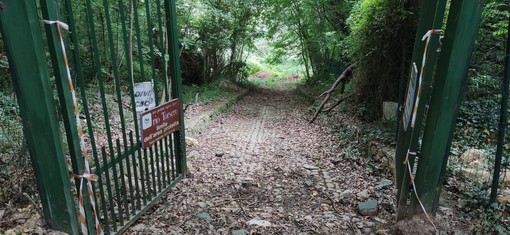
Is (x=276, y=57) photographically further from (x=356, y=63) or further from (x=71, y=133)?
(x=71, y=133)

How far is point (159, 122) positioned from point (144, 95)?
1.25 feet

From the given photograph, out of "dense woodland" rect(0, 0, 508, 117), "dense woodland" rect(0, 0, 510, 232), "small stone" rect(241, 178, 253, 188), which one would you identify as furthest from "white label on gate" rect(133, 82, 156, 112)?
"small stone" rect(241, 178, 253, 188)

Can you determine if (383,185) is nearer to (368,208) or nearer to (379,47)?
(368,208)

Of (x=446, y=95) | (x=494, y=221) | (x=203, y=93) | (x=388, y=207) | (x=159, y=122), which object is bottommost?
(x=203, y=93)

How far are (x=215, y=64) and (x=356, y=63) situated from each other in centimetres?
947

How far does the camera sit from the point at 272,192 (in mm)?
3773

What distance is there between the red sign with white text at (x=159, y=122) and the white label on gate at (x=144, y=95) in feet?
0.22

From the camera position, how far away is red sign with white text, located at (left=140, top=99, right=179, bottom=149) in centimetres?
298

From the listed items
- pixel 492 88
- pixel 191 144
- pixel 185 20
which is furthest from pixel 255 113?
pixel 492 88

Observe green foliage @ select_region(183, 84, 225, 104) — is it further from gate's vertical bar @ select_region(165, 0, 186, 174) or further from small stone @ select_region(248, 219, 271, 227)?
small stone @ select_region(248, 219, 271, 227)

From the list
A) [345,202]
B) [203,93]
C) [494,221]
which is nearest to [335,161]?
[345,202]

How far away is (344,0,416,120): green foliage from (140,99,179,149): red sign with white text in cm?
379

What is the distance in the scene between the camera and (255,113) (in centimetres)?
1043

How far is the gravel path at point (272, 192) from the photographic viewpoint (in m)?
2.92
